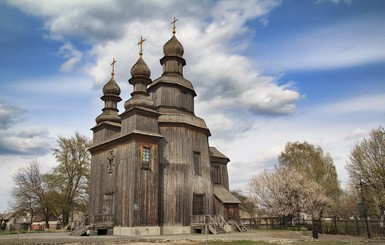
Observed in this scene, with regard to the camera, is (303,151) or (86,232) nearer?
(86,232)

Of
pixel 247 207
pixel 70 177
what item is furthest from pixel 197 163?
pixel 247 207

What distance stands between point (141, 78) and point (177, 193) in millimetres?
10095

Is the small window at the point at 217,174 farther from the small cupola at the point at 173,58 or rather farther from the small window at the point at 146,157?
the small window at the point at 146,157

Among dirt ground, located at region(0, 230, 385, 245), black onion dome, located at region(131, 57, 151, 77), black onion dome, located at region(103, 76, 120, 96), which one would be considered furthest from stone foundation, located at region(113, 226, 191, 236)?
black onion dome, located at region(103, 76, 120, 96)

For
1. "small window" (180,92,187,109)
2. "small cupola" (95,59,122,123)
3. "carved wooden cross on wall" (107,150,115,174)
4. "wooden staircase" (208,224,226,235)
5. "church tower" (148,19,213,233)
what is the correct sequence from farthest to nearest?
"small cupola" (95,59,122,123) < "small window" (180,92,187,109) < "carved wooden cross on wall" (107,150,115,174) < "church tower" (148,19,213,233) < "wooden staircase" (208,224,226,235)

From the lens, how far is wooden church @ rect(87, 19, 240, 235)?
24891 mm

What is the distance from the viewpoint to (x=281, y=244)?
59.2 feet

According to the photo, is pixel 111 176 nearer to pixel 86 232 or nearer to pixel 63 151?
pixel 86 232

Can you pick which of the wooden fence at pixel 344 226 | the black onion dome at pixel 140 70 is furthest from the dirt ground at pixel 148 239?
the black onion dome at pixel 140 70

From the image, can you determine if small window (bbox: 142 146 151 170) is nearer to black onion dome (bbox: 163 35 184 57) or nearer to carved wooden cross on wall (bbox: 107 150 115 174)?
carved wooden cross on wall (bbox: 107 150 115 174)

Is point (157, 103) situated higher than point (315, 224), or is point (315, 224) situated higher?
point (157, 103)

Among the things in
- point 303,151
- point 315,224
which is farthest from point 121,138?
point 303,151

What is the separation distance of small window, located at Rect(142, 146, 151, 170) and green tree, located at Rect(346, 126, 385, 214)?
65.1 feet

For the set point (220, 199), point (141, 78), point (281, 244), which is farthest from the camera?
point (220, 199)
